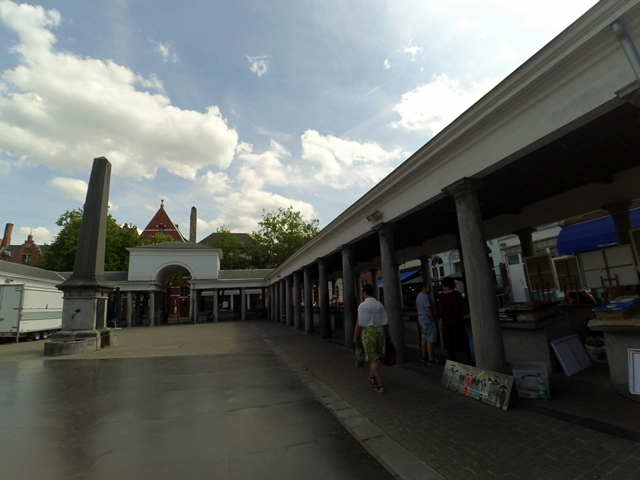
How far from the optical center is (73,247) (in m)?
35.2

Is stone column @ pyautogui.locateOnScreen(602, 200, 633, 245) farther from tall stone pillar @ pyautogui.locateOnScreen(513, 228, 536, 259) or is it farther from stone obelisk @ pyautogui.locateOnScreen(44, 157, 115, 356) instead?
stone obelisk @ pyautogui.locateOnScreen(44, 157, 115, 356)

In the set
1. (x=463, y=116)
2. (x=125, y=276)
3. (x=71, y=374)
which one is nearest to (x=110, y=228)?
(x=125, y=276)

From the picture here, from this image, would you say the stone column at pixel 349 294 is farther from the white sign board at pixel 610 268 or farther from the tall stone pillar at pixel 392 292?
the white sign board at pixel 610 268

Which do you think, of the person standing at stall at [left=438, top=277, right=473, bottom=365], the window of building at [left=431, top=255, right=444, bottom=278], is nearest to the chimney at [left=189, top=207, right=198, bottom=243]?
the window of building at [left=431, top=255, right=444, bottom=278]

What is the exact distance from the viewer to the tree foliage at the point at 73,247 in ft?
118

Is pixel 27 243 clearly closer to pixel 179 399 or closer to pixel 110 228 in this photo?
pixel 110 228

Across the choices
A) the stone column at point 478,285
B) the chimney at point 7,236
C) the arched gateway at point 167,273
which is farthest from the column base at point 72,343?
the chimney at point 7,236

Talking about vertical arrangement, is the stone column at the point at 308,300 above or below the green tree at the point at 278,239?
below

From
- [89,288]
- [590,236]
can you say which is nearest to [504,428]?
[89,288]

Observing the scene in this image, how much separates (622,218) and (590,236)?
260 inches

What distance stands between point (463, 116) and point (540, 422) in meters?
4.40

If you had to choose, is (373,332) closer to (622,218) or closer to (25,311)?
(622,218)

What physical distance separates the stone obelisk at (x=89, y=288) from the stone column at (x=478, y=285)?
11838 millimetres

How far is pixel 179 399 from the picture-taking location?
5.12 m
